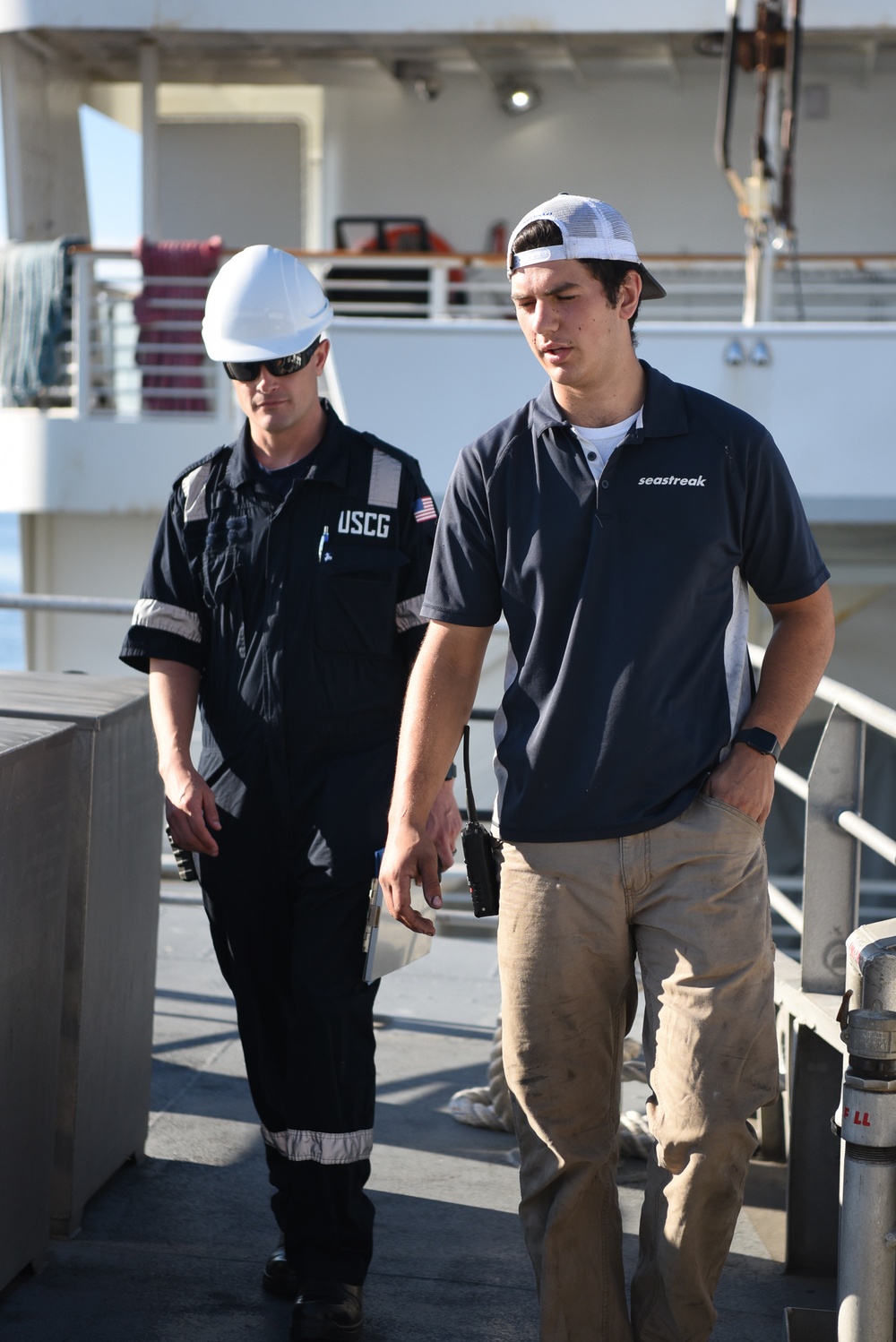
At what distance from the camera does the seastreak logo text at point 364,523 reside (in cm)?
261

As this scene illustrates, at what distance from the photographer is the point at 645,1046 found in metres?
2.21

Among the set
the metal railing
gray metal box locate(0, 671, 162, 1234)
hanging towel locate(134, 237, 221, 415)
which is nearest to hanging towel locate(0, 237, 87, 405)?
the metal railing

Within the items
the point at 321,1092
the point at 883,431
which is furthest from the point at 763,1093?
the point at 883,431

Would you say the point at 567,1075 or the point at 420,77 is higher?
the point at 420,77

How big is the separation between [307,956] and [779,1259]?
3.84ft

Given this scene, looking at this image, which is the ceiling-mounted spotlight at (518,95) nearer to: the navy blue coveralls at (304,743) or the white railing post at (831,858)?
the navy blue coveralls at (304,743)

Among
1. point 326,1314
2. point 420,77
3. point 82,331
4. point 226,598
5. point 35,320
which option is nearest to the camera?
point 326,1314

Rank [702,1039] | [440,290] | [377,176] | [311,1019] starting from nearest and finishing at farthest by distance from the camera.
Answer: [702,1039] < [311,1019] < [440,290] < [377,176]

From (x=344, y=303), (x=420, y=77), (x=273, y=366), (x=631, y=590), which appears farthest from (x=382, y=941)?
(x=420, y=77)

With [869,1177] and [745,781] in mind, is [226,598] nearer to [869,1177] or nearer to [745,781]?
[745,781]

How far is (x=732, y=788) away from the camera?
2078 mm

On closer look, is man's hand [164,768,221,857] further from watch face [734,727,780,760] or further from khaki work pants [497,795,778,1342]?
watch face [734,727,780,760]

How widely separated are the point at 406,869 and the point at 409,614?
0.60 meters

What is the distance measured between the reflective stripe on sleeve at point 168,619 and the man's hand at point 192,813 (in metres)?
0.27
